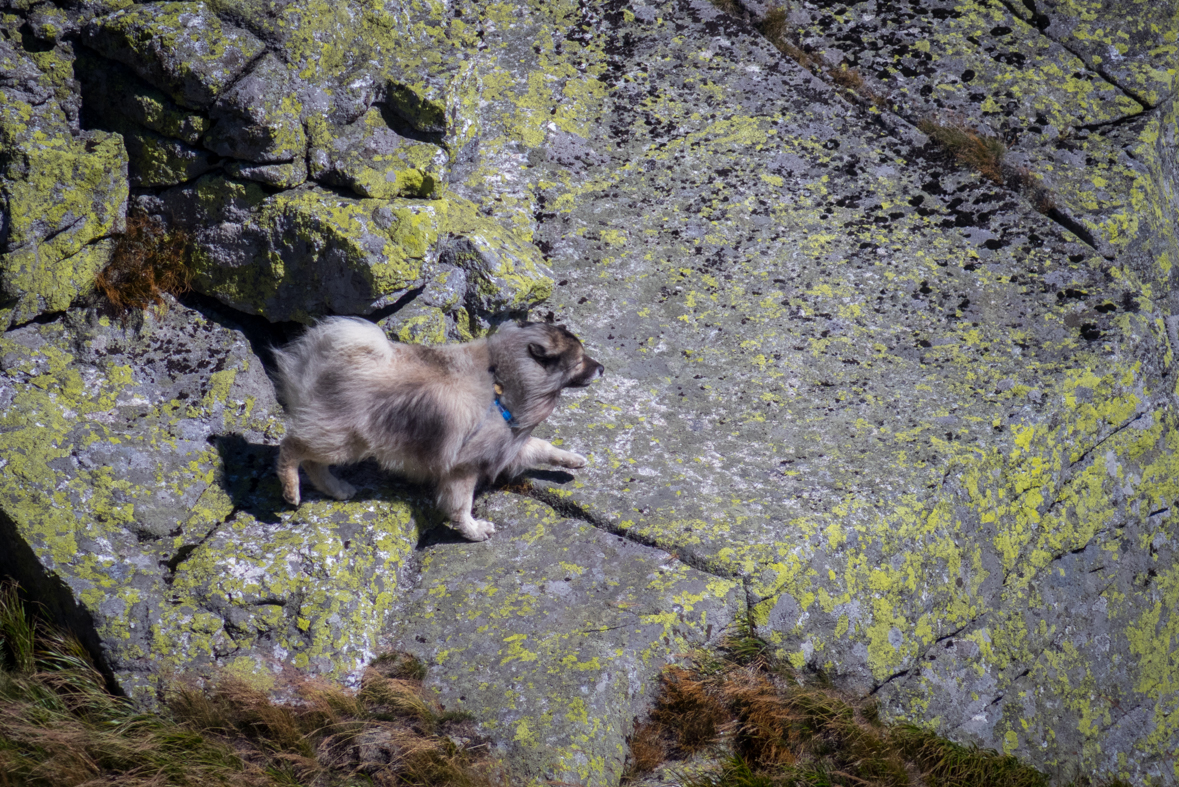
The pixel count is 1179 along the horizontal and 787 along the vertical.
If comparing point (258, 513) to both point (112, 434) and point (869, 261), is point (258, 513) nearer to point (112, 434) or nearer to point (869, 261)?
point (112, 434)

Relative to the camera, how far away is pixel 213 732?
4402mm

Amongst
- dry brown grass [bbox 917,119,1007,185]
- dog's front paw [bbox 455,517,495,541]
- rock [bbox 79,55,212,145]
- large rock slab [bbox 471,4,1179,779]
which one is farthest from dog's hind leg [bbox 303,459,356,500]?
dry brown grass [bbox 917,119,1007,185]

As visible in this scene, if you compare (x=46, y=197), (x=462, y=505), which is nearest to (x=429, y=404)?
(x=462, y=505)

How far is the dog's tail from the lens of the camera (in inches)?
211

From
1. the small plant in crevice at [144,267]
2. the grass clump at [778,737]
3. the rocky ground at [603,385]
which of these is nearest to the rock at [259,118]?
the rocky ground at [603,385]

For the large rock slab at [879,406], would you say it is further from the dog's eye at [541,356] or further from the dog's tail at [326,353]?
the dog's tail at [326,353]

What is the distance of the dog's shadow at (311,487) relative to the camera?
5.43 metres

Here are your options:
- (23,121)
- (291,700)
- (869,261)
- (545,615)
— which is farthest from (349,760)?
(869,261)

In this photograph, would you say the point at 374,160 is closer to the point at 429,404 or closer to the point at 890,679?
the point at 429,404

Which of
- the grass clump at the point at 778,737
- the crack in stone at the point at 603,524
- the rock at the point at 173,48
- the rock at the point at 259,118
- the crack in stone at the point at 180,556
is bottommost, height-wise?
the grass clump at the point at 778,737

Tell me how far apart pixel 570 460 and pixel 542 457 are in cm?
20

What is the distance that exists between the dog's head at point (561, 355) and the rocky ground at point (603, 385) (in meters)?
0.46

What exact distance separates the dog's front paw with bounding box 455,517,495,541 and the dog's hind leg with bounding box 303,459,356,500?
2.69ft

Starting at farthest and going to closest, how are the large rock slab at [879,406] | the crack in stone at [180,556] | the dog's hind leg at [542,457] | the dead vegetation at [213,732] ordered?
1. the dog's hind leg at [542,457]
2. the large rock slab at [879,406]
3. the crack in stone at [180,556]
4. the dead vegetation at [213,732]
